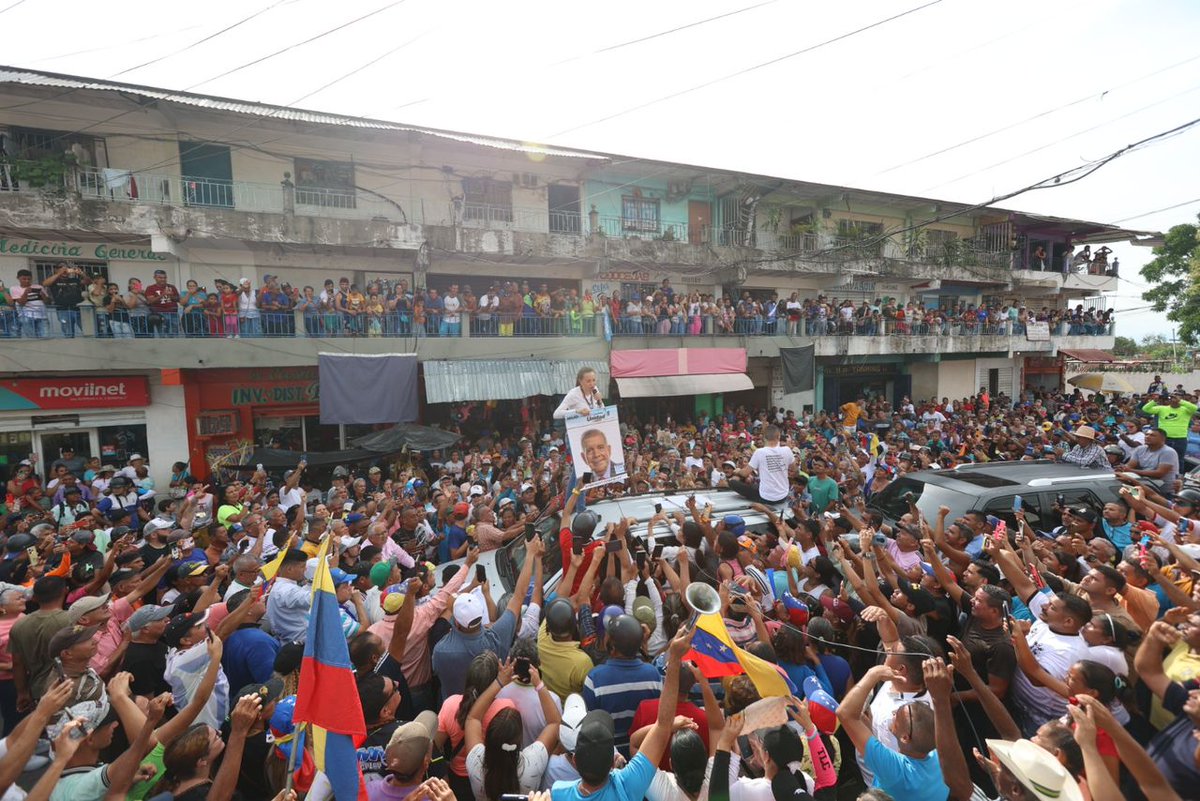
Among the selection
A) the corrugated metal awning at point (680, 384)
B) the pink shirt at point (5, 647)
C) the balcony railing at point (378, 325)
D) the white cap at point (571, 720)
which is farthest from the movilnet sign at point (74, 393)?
the white cap at point (571, 720)

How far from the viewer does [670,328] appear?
17359mm

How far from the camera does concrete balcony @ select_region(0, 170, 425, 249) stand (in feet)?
39.1

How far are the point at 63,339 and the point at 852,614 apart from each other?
14.5m

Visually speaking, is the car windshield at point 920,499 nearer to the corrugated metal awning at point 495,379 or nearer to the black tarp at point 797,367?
the corrugated metal awning at point 495,379

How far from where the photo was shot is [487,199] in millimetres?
17328

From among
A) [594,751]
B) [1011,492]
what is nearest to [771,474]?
[1011,492]

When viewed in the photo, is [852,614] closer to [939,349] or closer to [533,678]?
[533,678]

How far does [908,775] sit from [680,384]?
48.0 ft

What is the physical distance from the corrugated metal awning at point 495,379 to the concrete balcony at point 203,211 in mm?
3403

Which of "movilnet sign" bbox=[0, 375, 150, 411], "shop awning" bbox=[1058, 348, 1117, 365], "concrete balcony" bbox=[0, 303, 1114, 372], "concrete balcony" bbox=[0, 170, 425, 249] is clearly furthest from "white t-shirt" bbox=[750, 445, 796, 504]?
"shop awning" bbox=[1058, 348, 1117, 365]

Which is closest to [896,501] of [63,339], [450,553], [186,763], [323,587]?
[450,553]

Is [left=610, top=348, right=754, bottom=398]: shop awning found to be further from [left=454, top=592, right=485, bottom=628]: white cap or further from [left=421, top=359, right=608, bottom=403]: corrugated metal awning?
[left=454, top=592, right=485, bottom=628]: white cap

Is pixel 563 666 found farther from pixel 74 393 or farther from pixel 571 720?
pixel 74 393

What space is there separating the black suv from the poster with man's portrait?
9.87ft
